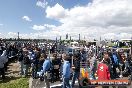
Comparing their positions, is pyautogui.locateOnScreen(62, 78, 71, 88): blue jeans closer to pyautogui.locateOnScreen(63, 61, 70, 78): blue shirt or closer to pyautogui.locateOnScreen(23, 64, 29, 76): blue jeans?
pyautogui.locateOnScreen(63, 61, 70, 78): blue shirt

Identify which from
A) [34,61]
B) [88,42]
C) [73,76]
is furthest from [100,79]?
[88,42]

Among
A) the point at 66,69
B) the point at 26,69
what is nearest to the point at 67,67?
the point at 66,69

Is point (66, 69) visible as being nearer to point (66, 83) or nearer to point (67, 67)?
point (67, 67)

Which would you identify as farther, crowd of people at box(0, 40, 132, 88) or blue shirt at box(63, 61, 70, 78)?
blue shirt at box(63, 61, 70, 78)

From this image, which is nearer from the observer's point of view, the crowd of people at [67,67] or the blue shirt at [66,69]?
the crowd of people at [67,67]

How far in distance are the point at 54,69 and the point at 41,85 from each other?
2.30 m

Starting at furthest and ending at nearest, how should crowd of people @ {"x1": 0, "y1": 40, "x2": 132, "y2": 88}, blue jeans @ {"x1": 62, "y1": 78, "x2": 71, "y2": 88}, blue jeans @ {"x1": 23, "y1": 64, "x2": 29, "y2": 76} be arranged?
1. blue jeans @ {"x1": 23, "y1": 64, "x2": 29, "y2": 76}
2. blue jeans @ {"x1": 62, "y1": 78, "x2": 71, "y2": 88}
3. crowd of people @ {"x1": 0, "y1": 40, "x2": 132, "y2": 88}

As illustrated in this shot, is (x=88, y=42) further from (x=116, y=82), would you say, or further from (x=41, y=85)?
(x=116, y=82)

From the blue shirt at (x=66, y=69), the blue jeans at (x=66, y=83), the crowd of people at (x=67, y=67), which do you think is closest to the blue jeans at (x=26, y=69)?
the crowd of people at (x=67, y=67)

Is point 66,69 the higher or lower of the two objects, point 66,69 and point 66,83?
the higher

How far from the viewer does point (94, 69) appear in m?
19.2

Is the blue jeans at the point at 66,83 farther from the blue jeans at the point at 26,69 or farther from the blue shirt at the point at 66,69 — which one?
the blue jeans at the point at 26,69

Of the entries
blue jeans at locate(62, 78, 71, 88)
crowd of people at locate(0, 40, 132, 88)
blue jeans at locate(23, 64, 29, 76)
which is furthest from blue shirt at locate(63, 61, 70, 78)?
blue jeans at locate(23, 64, 29, 76)

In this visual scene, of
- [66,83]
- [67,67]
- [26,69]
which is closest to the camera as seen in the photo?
[67,67]
